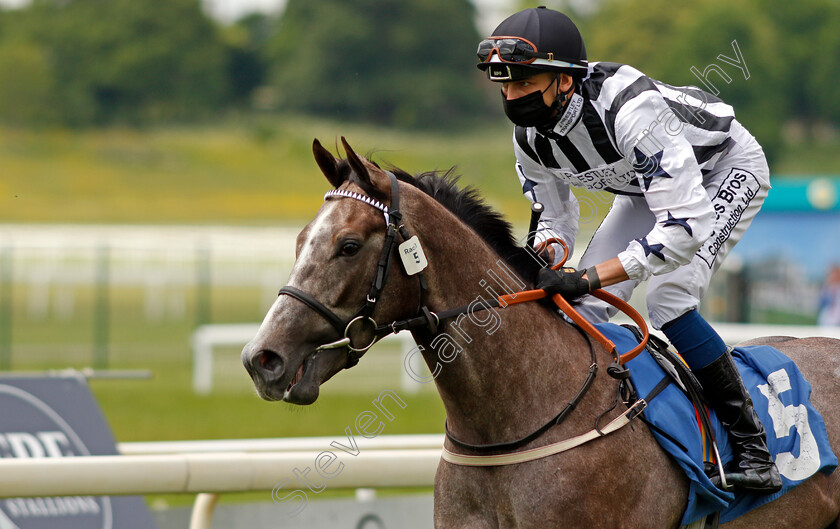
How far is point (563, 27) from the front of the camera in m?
3.08

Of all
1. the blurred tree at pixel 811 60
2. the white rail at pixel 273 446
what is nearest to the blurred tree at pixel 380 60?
the blurred tree at pixel 811 60

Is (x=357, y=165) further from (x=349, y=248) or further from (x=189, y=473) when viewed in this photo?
(x=189, y=473)

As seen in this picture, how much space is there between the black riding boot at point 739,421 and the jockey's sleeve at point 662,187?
0.40 m

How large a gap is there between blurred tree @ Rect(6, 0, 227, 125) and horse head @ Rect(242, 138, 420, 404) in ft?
122

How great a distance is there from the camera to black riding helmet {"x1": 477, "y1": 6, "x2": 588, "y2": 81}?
3002mm

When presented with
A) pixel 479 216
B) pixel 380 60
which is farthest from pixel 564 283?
pixel 380 60

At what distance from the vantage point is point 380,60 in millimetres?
39844

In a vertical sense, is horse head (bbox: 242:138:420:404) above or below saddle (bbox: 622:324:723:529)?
above

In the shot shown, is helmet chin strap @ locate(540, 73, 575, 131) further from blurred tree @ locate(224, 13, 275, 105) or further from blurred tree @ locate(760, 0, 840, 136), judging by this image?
blurred tree @ locate(224, 13, 275, 105)

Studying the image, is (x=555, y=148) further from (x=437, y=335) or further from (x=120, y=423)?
(x=120, y=423)

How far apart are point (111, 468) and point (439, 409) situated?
28.6 ft

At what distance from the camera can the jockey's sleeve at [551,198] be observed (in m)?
3.49

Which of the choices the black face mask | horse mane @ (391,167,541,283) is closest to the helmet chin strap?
the black face mask

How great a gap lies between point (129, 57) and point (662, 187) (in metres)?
40.9
